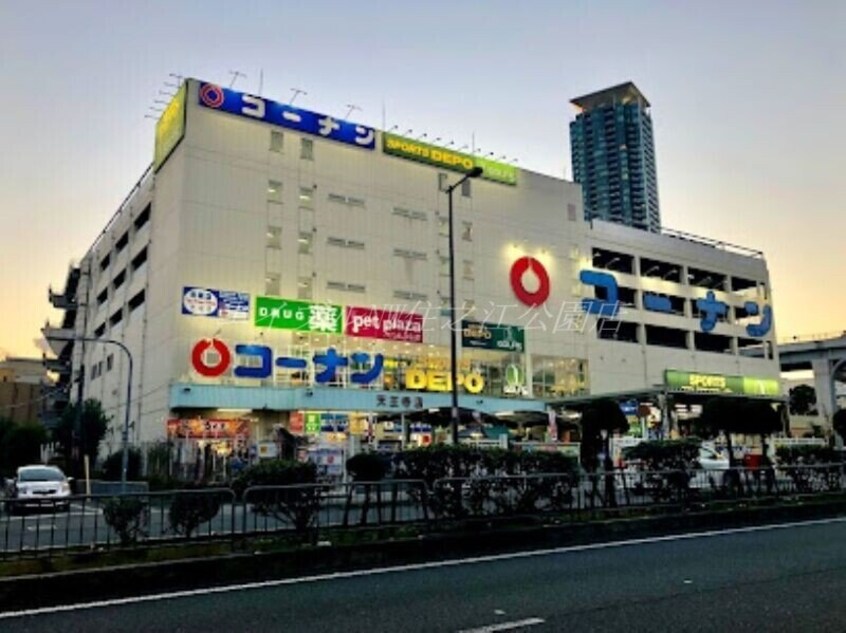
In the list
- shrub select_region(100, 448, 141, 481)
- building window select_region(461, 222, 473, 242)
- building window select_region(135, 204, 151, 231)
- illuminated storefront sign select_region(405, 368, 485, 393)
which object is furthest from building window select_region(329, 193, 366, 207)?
shrub select_region(100, 448, 141, 481)

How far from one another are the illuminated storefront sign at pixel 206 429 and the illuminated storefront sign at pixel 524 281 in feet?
75.8

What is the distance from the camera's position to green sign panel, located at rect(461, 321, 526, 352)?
158ft

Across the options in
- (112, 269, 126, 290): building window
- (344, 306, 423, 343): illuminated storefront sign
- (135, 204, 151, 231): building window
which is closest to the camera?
(344, 306, 423, 343): illuminated storefront sign

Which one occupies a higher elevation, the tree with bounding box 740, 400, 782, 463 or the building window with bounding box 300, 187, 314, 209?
the building window with bounding box 300, 187, 314, 209

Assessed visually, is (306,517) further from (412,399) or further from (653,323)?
(653,323)

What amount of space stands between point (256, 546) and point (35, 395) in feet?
353

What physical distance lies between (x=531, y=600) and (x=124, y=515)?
5367 millimetres

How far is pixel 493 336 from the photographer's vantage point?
49344 mm

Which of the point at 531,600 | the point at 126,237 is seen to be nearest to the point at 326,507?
the point at 531,600

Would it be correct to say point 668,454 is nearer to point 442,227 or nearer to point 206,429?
point 206,429

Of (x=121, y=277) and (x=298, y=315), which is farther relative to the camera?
(x=121, y=277)

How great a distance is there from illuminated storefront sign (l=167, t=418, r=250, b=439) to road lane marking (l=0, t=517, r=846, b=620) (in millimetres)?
29459

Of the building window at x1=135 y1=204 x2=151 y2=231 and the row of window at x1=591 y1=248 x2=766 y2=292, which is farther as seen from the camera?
the row of window at x1=591 y1=248 x2=766 y2=292

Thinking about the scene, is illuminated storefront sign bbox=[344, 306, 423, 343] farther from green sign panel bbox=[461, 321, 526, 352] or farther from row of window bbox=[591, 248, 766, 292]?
row of window bbox=[591, 248, 766, 292]
